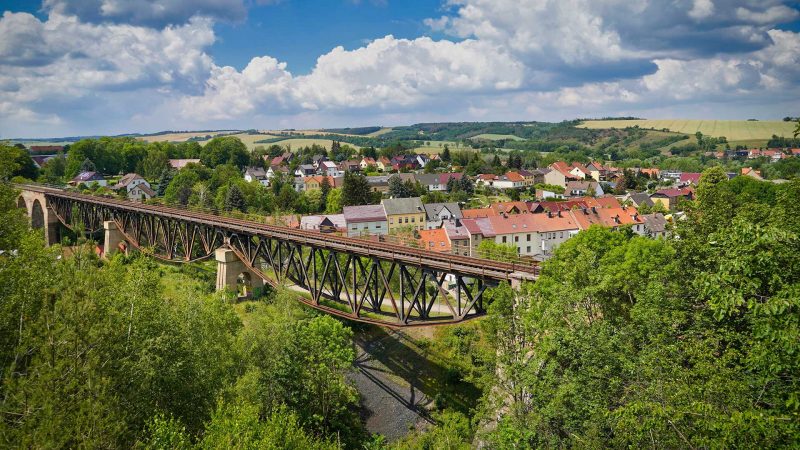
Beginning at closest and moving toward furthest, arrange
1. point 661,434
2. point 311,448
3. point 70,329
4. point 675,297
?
1. point 661,434
2. point 70,329
3. point 675,297
4. point 311,448

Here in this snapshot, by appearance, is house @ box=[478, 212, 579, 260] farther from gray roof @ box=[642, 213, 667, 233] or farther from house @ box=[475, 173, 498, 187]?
house @ box=[475, 173, 498, 187]

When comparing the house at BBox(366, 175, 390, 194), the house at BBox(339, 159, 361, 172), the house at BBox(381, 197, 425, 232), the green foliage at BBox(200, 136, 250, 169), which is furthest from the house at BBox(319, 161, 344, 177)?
the house at BBox(381, 197, 425, 232)

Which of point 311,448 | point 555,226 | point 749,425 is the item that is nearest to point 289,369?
point 311,448

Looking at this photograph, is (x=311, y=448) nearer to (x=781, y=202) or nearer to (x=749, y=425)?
(x=749, y=425)

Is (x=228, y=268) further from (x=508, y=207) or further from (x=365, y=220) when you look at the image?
(x=508, y=207)

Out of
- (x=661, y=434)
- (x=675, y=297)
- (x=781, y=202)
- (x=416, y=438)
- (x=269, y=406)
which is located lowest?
(x=416, y=438)

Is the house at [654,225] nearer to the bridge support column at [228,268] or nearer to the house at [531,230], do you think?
the house at [531,230]

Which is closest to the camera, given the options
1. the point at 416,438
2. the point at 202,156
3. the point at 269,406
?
the point at 269,406
